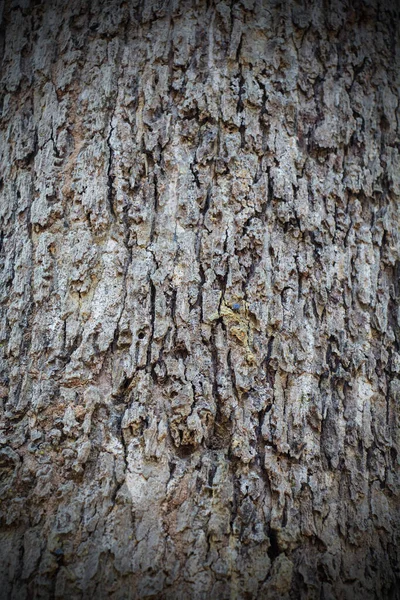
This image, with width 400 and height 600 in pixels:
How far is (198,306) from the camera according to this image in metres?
1.26

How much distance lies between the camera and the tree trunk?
3.90 ft

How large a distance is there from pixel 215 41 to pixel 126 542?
136 cm

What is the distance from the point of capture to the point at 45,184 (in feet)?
4.55

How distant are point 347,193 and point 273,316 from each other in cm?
45

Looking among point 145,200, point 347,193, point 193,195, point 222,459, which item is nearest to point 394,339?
point 347,193

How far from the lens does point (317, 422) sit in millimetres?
1281

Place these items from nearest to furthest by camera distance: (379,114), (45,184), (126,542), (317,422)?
(126,542) → (317,422) → (45,184) → (379,114)

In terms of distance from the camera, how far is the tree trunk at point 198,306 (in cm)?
119

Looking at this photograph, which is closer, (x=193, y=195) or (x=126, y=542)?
(x=126, y=542)

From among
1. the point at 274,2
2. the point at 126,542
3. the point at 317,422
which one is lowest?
the point at 126,542

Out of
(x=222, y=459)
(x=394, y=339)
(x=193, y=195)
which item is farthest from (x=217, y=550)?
(x=193, y=195)

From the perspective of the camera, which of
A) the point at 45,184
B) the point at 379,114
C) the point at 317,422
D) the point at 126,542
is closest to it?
the point at 126,542

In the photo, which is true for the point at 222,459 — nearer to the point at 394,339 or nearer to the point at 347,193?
the point at 394,339

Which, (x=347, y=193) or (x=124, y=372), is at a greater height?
(x=347, y=193)
